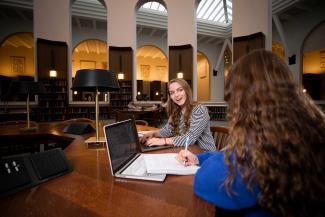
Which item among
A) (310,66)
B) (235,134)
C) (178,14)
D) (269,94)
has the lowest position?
(235,134)

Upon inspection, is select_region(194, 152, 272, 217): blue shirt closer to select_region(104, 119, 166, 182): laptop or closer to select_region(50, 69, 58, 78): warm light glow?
select_region(104, 119, 166, 182): laptop

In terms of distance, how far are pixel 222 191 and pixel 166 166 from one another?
18.2 inches

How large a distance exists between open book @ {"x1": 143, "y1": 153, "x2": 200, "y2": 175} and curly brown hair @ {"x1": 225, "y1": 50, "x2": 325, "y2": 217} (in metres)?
0.41

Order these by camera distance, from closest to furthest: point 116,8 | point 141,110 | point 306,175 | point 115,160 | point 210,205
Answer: point 306,175 → point 210,205 → point 115,160 → point 141,110 → point 116,8

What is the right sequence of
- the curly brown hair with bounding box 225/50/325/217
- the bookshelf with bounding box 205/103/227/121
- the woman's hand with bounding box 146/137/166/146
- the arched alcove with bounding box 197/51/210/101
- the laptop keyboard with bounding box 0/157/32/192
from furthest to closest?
the arched alcove with bounding box 197/51/210/101 → the bookshelf with bounding box 205/103/227/121 → the woman's hand with bounding box 146/137/166/146 → the laptop keyboard with bounding box 0/157/32/192 → the curly brown hair with bounding box 225/50/325/217

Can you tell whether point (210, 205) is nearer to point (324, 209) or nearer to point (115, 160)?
point (324, 209)

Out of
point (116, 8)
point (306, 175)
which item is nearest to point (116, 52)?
point (116, 8)

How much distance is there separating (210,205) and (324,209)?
36 centimetres

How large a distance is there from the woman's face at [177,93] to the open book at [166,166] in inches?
37.4

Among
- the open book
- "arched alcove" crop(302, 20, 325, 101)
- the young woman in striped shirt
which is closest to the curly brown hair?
the open book

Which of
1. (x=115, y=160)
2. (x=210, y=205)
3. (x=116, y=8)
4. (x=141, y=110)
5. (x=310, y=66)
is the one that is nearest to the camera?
(x=210, y=205)

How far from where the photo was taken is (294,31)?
10.8 m

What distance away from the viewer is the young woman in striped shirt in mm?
1832

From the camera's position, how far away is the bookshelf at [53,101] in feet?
25.1
